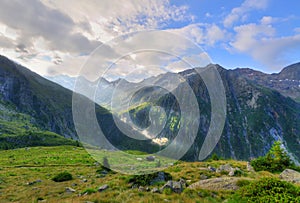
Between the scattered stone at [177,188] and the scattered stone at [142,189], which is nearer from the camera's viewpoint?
the scattered stone at [177,188]

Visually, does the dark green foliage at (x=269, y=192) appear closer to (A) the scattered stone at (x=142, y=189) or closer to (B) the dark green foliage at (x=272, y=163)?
(A) the scattered stone at (x=142, y=189)

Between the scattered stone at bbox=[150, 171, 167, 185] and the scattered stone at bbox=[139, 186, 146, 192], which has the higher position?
the scattered stone at bbox=[150, 171, 167, 185]

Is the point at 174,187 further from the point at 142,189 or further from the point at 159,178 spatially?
the point at 159,178

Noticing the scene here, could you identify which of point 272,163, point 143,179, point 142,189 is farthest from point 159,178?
point 272,163

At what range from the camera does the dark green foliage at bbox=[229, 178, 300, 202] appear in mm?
11289

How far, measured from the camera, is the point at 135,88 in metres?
11.9

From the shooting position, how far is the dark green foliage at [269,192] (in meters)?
11.3

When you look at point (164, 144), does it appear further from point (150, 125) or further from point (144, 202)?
point (144, 202)

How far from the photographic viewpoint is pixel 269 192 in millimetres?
12039

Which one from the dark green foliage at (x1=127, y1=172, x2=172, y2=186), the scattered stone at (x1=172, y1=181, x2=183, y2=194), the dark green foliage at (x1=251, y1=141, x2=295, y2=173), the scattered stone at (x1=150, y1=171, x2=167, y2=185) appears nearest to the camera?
the scattered stone at (x1=172, y1=181, x2=183, y2=194)

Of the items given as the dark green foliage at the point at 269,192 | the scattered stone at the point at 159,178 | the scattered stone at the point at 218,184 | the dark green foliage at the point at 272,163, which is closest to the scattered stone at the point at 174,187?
the scattered stone at the point at 218,184

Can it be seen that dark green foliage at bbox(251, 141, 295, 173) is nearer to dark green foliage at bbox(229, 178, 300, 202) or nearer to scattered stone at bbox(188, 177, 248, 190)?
scattered stone at bbox(188, 177, 248, 190)

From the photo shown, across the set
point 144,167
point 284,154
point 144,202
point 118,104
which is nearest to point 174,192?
point 144,202

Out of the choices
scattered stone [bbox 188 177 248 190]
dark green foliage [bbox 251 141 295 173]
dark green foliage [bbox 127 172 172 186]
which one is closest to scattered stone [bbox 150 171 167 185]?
dark green foliage [bbox 127 172 172 186]
